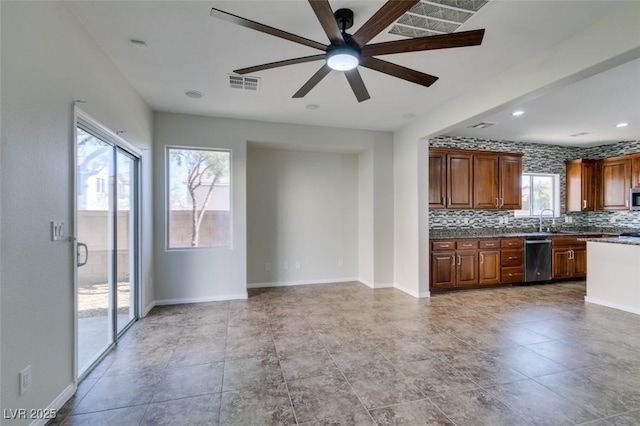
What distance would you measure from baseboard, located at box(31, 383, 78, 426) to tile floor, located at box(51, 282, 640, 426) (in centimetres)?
5

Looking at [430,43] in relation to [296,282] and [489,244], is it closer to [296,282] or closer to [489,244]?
[489,244]

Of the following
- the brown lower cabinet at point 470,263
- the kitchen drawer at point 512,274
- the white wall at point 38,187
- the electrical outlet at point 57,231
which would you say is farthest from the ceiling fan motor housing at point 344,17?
the kitchen drawer at point 512,274

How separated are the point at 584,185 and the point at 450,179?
324cm

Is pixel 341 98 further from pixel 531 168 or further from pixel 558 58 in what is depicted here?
pixel 531 168

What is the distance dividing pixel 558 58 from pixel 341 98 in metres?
2.13

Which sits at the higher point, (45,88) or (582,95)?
(582,95)

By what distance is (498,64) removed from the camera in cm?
287

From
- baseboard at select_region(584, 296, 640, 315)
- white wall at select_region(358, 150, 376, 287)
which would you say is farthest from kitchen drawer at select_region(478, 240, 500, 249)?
white wall at select_region(358, 150, 376, 287)

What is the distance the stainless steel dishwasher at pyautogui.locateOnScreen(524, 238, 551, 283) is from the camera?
5.35 m

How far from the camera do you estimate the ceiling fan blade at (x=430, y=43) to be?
5.82 feet

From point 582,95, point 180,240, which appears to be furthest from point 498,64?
point 180,240

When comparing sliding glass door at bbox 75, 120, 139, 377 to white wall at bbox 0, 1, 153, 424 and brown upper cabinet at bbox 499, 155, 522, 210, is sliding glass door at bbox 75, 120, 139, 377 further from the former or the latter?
brown upper cabinet at bbox 499, 155, 522, 210

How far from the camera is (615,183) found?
5891 millimetres

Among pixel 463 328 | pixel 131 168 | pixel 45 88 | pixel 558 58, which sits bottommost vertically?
pixel 463 328
